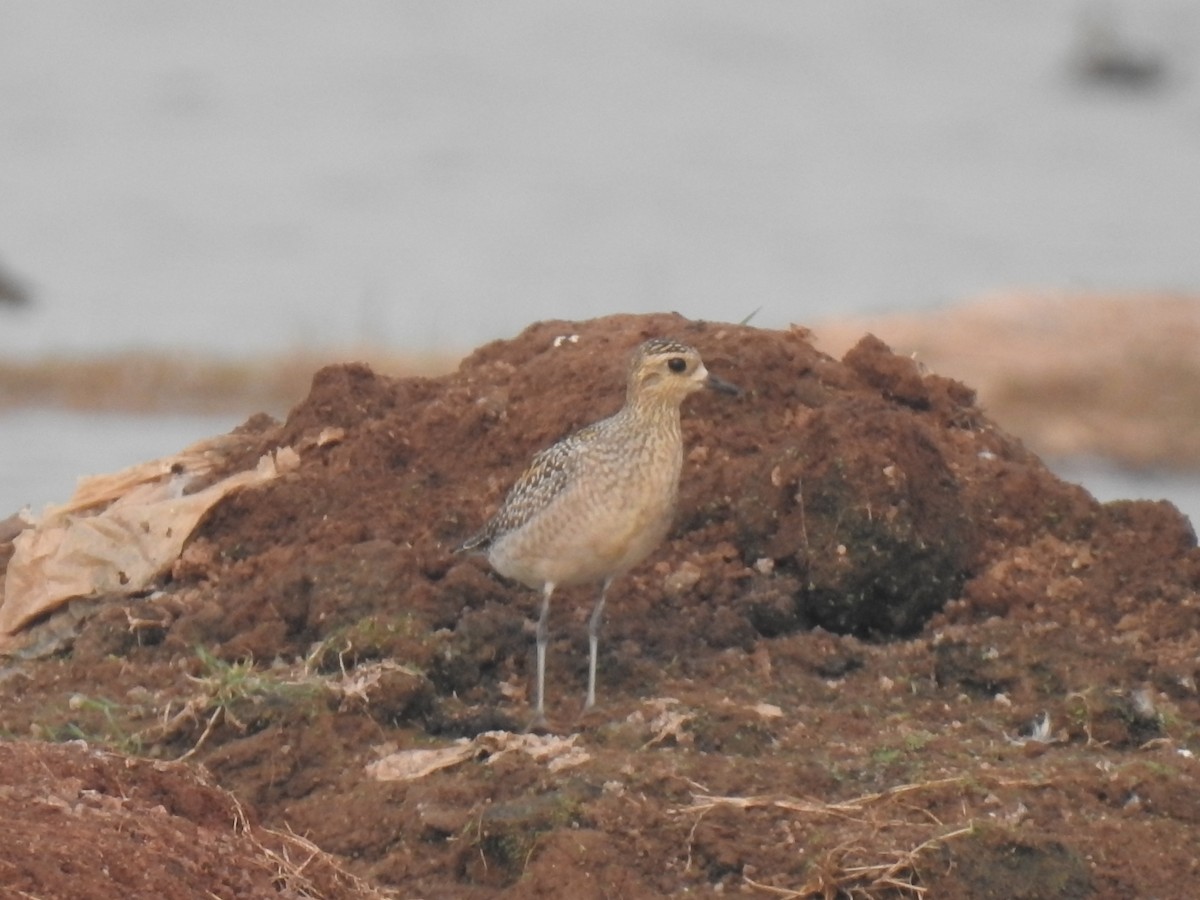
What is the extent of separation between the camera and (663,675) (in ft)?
27.2

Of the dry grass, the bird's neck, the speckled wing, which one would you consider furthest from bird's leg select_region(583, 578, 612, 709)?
the dry grass

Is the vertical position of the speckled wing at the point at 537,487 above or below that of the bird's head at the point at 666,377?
below

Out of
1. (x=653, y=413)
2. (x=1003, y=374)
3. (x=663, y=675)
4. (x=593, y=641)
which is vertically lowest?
(x=663, y=675)

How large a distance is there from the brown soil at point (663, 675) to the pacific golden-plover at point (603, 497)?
282 millimetres

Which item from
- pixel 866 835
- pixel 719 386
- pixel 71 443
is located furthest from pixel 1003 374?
pixel 866 835

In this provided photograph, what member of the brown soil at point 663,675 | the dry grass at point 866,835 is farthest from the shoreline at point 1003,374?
the dry grass at point 866,835

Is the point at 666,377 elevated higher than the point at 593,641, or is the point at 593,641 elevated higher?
the point at 666,377

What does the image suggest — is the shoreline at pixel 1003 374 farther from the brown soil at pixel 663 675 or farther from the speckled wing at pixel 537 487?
the speckled wing at pixel 537 487

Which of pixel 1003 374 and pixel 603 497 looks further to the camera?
pixel 1003 374

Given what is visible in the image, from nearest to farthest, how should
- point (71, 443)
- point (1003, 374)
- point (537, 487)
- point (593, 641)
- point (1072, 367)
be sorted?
point (593, 641) → point (537, 487) → point (71, 443) → point (1003, 374) → point (1072, 367)

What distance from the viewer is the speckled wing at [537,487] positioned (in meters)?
8.37

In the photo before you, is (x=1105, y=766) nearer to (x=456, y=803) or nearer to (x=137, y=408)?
(x=456, y=803)

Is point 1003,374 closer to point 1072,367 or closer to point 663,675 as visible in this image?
point 1072,367

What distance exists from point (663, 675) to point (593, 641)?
279 mm
